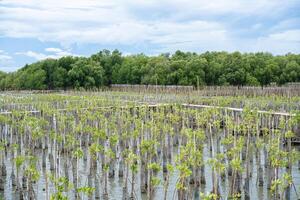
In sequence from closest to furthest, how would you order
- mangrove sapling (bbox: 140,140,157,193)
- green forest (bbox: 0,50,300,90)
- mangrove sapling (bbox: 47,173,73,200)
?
mangrove sapling (bbox: 47,173,73,200)
mangrove sapling (bbox: 140,140,157,193)
green forest (bbox: 0,50,300,90)

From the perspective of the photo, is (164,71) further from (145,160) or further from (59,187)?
(59,187)

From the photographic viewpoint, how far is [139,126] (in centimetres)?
1875

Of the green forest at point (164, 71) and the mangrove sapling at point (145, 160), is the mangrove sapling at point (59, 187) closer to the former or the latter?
the mangrove sapling at point (145, 160)

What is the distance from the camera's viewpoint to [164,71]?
2207 inches

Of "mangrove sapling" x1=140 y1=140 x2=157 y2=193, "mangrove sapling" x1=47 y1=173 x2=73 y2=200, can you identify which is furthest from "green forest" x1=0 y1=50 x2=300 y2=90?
"mangrove sapling" x1=47 y1=173 x2=73 y2=200

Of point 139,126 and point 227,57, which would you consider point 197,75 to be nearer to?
point 227,57

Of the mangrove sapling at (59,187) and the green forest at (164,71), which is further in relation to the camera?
the green forest at (164,71)

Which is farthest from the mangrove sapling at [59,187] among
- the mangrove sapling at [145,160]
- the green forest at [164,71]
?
the green forest at [164,71]

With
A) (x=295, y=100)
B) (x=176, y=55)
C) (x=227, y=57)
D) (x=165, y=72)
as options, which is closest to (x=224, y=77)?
(x=227, y=57)

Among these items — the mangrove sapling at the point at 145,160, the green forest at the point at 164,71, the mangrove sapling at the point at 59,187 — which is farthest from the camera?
the green forest at the point at 164,71

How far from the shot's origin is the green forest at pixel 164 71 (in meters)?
54.1

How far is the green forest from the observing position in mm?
54125

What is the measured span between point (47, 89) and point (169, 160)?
4720cm

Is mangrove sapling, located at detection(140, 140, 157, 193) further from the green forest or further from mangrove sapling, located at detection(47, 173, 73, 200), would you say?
the green forest
